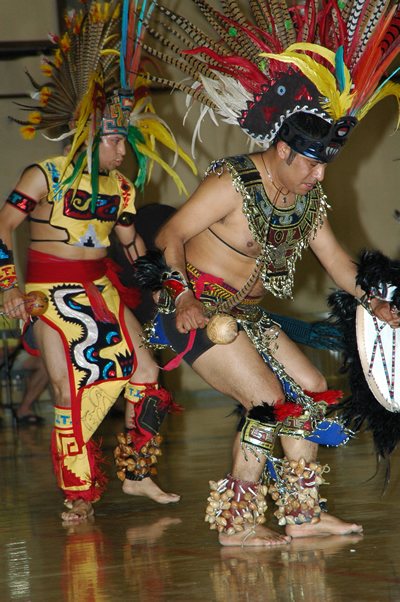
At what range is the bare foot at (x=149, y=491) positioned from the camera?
9.93 ft

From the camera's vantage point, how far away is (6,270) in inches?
116

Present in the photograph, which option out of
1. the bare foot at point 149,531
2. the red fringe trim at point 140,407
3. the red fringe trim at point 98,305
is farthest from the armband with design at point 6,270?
the bare foot at point 149,531

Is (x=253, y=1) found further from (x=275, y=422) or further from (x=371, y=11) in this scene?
(x=275, y=422)

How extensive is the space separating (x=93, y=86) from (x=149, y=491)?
67.7 inches

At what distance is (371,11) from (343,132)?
1.40ft

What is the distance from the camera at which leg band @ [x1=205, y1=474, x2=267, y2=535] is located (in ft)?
7.51

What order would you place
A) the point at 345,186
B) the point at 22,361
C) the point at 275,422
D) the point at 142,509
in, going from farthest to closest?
the point at 345,186 → the point at 22,361 → the point at 142,509 → the point at 275,422

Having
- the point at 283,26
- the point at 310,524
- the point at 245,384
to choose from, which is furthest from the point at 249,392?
the point at 283,26

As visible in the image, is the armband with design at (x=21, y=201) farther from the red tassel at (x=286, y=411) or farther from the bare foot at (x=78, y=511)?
the red tassel at (x=286, y=411)

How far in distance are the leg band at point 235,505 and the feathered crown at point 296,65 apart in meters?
1.08

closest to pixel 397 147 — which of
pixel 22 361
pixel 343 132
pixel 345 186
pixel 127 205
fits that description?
pixel 345 186

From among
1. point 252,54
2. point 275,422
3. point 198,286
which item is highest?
point 252,54

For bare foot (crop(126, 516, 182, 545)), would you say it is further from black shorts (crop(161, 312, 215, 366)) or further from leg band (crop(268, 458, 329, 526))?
black shorts (crop(161, 312, 215, 366))

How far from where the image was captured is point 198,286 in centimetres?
244
